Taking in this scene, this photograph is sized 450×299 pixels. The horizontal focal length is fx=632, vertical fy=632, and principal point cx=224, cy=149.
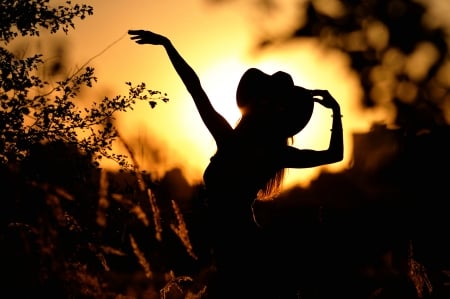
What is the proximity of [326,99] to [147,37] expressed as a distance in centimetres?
149

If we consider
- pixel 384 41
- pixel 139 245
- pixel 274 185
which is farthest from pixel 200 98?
pixel 384 41

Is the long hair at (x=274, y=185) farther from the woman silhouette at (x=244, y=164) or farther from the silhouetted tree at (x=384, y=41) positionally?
the silhouetted tree at (x=384, y=41)

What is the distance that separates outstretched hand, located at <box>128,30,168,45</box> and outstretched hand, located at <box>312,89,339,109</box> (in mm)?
1313

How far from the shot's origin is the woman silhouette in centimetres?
365

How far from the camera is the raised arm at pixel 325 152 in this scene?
159 inches

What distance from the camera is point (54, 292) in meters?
3.77

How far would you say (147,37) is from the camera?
154 inches

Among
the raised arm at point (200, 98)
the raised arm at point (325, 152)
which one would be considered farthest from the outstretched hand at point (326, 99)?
the raised arm at point (200, 98)

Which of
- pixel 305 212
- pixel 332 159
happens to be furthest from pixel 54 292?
pixel 305 212

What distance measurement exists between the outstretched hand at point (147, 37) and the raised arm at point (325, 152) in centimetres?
106

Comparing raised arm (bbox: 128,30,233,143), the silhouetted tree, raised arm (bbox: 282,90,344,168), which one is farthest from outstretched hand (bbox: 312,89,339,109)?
the silhouetted tree

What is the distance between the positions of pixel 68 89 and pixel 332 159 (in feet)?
15.0

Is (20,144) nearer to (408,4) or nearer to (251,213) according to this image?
(251,213)

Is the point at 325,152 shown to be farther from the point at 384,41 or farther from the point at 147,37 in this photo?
the point at 384,41
